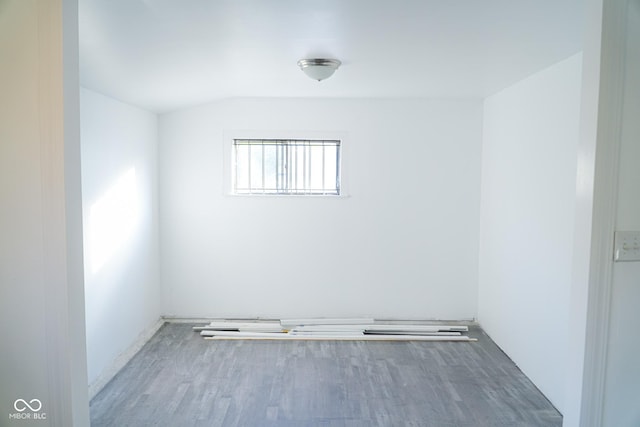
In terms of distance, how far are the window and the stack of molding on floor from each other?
1.33m

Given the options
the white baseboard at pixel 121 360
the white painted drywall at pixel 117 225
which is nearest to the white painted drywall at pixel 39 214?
the white painted drywall at pixel 117 225

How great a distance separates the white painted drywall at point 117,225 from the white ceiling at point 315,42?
32 centimetres

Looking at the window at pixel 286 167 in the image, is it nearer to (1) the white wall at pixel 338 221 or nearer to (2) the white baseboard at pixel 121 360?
(1) the white wall at pixel 338 221

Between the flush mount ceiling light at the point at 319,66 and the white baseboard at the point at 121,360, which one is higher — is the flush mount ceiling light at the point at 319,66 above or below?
above

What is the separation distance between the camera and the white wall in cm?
432

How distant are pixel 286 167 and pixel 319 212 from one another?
585 millimetres

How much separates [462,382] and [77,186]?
287 centimetres

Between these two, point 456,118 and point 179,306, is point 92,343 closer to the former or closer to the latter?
point 179,306

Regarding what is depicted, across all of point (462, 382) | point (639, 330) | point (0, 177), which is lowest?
point (462, 382)

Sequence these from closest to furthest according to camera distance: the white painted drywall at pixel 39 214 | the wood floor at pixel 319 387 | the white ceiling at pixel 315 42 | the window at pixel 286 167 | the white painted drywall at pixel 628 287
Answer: the white painted drywall at pixel 39 214 → the white painted drywall at pixel 628 287 → the white ceiling at pixel 315 42 → the wood floor at pixel 319 387 → the window at pixel 286 167

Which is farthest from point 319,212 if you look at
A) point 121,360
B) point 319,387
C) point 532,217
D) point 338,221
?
point 121,360

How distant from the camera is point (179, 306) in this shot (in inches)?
175

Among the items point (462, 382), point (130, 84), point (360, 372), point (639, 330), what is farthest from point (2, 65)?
point (462, 382)

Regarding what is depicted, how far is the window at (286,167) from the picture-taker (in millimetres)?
4418
